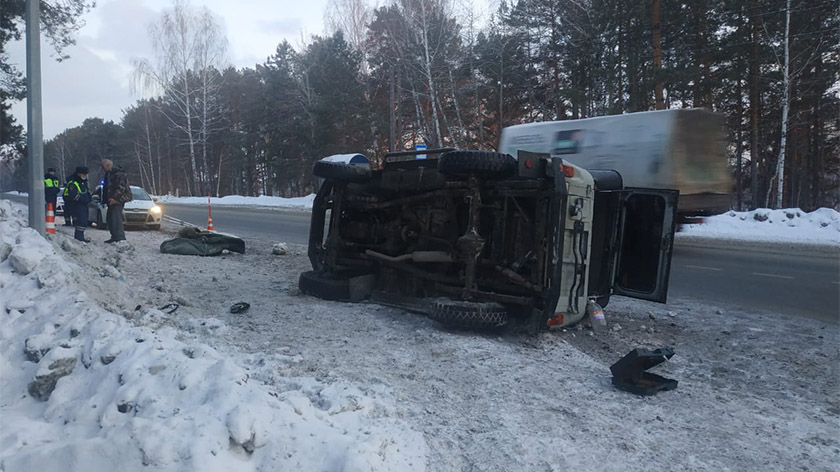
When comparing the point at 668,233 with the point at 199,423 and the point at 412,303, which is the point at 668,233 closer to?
the point at 412,303

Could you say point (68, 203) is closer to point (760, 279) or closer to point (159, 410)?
point (159, 410)

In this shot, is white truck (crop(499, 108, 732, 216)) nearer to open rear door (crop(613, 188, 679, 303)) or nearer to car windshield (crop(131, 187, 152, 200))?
open rear door (crop(613, 188, 679, 303))

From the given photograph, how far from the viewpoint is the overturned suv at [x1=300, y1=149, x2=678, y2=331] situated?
4879 millimetres

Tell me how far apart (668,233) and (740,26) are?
902 inches

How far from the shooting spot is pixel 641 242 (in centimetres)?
588

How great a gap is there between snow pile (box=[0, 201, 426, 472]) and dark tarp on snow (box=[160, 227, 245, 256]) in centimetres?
587

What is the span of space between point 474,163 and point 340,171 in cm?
187

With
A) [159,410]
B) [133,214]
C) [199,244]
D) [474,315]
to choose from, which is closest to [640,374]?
[474,315]

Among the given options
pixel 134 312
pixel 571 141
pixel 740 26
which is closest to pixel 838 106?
pixel 740 26

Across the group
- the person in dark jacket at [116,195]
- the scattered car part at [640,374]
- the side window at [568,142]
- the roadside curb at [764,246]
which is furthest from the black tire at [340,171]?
the roadside curb at [764,246]

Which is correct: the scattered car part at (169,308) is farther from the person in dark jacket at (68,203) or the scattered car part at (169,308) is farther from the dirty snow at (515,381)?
the person in dark jacket at (68,203)

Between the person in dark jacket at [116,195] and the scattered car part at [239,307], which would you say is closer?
the scattered car part at [239,307]

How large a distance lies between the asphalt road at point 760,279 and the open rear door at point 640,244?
2601mm

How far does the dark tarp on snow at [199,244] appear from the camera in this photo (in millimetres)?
9648
